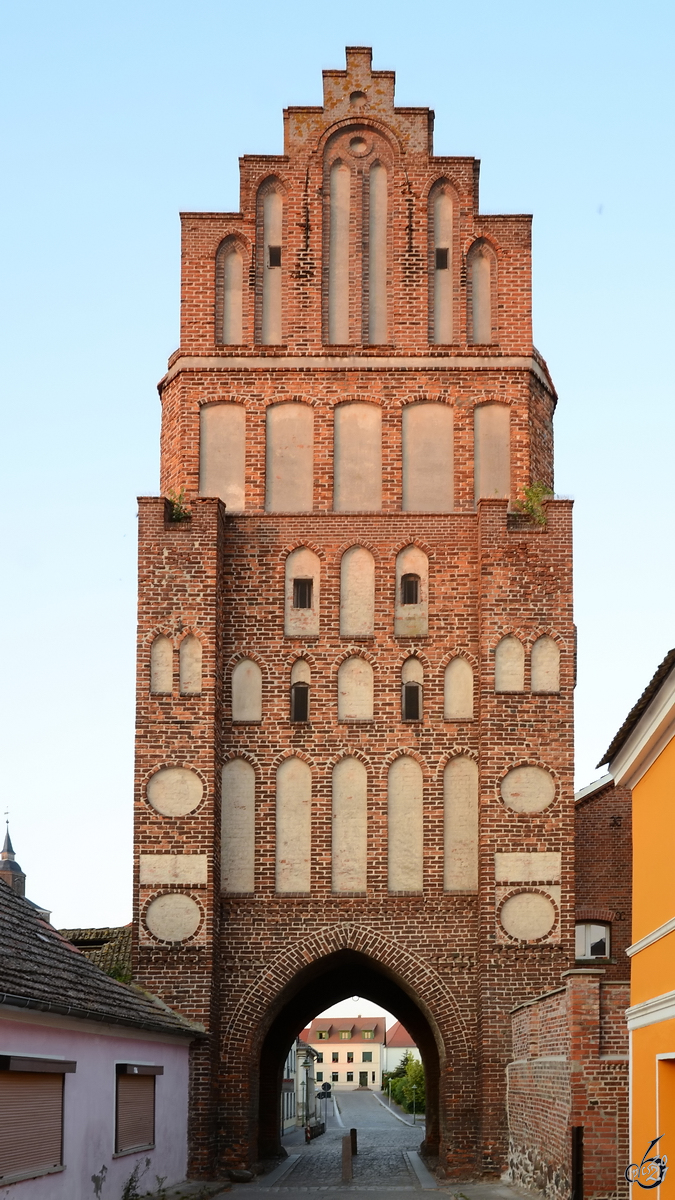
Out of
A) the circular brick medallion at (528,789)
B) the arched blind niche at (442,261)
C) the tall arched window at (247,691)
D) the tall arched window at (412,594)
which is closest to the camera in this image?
the circular brick medallion at (528,789)

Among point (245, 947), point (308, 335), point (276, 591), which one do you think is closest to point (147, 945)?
point (245, 947)

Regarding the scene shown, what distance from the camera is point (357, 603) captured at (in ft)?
80.3

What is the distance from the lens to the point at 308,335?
25.4 meters

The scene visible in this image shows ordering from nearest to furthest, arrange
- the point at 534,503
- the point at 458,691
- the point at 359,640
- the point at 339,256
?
the point at 458,691 < the point at 359,640 < the point at 534,503 < the point at 339,256

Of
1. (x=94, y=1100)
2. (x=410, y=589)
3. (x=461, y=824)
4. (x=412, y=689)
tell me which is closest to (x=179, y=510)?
(x=410, y=589)

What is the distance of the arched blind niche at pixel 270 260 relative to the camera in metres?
25.5

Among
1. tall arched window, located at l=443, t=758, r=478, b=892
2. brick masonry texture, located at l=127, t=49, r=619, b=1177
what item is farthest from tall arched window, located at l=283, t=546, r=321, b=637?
tall arched window, located at l=443, t=758, r=478, b=892

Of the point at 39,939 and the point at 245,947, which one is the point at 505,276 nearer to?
the point at 245,947

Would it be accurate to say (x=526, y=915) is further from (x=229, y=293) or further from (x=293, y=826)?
(x=229, y=293)

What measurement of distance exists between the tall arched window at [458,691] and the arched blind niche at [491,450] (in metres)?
2.71

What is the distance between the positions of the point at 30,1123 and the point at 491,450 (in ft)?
44.6

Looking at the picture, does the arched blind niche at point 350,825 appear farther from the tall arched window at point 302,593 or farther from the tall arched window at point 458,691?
the tall arched window at point 302,593

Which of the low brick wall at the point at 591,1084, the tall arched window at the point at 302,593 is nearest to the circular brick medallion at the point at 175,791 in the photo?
the tall arched window at the point at 302,593

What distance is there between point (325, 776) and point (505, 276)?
8552mm
